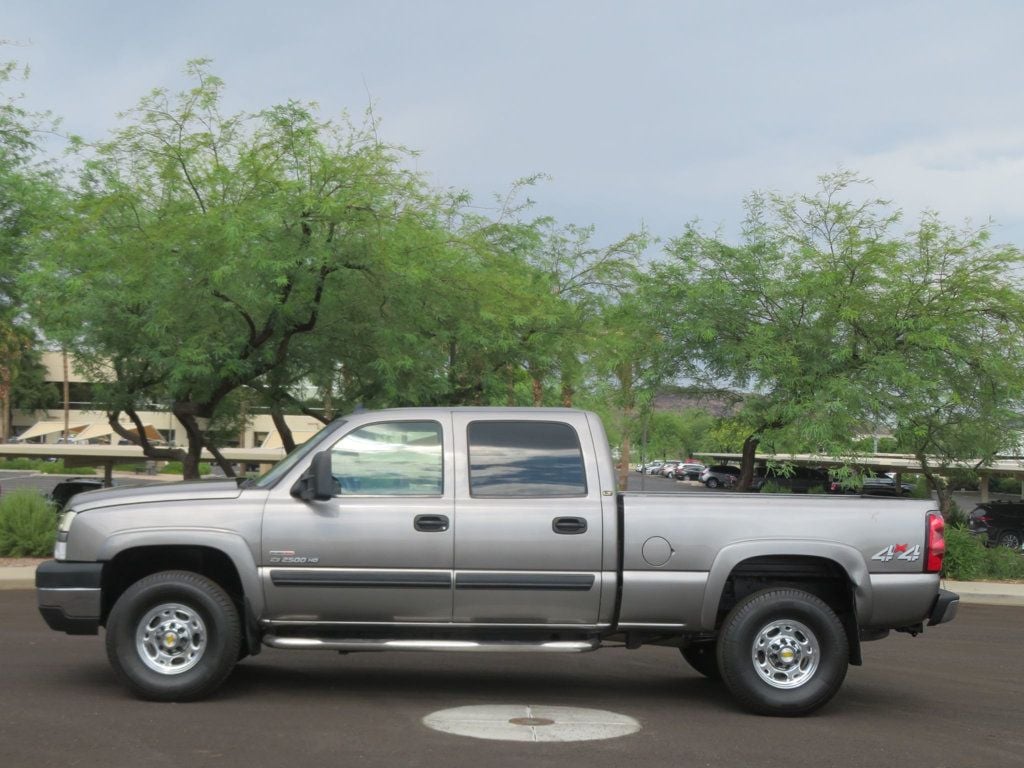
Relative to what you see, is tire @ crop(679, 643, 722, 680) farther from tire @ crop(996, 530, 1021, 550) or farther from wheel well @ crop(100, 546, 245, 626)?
tire @ crop(996, 530, 1021, 550)

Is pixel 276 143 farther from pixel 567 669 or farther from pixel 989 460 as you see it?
pixel 989 460

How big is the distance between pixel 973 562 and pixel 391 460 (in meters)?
15.3

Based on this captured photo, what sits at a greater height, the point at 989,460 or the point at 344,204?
the point at 344,204

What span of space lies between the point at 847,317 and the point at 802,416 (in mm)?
1849

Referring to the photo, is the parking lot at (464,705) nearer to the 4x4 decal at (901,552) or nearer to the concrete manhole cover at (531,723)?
the concrete manhole cover at (531,723)

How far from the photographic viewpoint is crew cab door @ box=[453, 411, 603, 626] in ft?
25.3

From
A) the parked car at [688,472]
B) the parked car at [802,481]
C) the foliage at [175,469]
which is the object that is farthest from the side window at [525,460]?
the parked car at [688,472]

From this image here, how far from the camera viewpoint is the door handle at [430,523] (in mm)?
7773

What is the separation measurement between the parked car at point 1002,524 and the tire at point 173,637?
28519 millimetres

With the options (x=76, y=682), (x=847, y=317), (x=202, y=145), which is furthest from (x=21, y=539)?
(x=847, y=317)

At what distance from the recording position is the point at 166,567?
820 cm

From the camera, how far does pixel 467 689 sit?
870cm

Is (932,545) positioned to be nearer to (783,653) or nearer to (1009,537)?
(783,653)

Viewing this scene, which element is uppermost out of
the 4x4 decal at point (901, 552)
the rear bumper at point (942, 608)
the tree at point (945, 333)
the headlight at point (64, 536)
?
the tree at point (945, 333)
